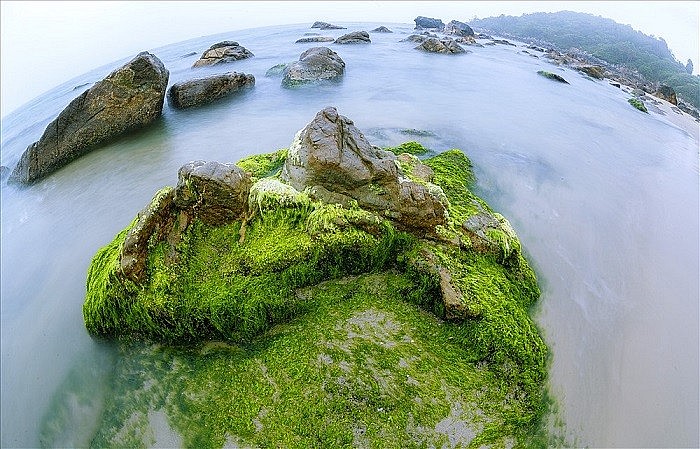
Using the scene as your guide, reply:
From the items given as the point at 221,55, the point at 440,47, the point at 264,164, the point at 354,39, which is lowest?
the point at 354,39

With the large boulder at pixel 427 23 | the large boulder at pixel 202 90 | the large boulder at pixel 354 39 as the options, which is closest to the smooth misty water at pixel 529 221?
the large boulder at pixel 202 90

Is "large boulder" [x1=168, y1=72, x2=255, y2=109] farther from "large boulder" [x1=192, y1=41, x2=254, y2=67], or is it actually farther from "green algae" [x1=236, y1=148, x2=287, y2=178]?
"green algae" [x1=236, y1=148, x2=287, y2=178]

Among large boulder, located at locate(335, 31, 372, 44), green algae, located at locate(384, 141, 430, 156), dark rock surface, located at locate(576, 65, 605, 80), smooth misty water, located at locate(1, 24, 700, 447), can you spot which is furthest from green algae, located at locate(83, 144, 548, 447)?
large boulder, located at locate(335, 31, 372, 44)

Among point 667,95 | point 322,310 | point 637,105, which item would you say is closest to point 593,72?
point 667,95

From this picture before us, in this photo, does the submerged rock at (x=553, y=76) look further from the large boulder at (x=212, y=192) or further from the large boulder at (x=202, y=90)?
the large boulder at (x=212, y=192)

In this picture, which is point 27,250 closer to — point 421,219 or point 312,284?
point 312,284

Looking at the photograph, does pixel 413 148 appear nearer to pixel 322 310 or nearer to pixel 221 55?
pixel 322 310

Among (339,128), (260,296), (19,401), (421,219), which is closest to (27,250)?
(19,401)
